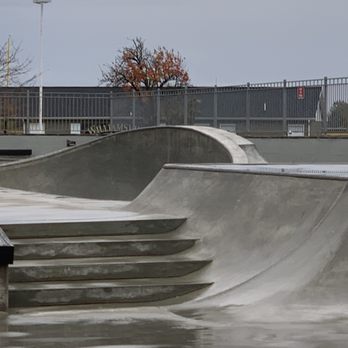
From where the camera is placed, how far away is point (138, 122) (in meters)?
28.1

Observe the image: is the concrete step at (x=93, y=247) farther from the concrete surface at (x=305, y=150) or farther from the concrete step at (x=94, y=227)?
the concrete surface at (x=305, y=150)

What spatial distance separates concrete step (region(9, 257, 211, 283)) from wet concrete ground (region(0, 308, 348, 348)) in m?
1.24

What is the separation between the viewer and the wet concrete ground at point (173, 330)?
5.75 meters

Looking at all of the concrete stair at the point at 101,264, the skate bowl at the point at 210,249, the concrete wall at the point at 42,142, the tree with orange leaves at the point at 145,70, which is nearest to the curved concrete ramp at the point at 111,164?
the concrete wall at the point at 42,142

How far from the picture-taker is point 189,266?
903 centimetres

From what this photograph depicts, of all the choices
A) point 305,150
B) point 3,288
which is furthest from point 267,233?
point 305,150

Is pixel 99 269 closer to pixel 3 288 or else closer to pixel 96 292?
pixel 96 292

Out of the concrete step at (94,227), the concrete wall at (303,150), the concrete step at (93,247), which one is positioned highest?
the concrete wall at (303,150)

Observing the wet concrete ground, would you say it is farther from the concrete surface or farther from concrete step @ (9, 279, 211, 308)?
the concrete surface

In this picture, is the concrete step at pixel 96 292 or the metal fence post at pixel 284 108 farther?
the metal fence post at pixel 284 108

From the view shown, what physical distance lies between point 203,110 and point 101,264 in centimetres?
1631

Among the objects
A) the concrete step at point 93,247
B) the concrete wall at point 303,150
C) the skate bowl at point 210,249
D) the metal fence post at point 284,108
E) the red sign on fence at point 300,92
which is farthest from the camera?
the metal fence post at point 284,108

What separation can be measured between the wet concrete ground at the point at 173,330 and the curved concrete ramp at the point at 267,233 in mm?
591

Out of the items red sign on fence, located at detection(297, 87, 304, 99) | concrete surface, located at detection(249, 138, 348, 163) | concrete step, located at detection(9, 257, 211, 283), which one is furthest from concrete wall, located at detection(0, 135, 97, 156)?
concrete step, located at detection(9, 257, 211, 283)
